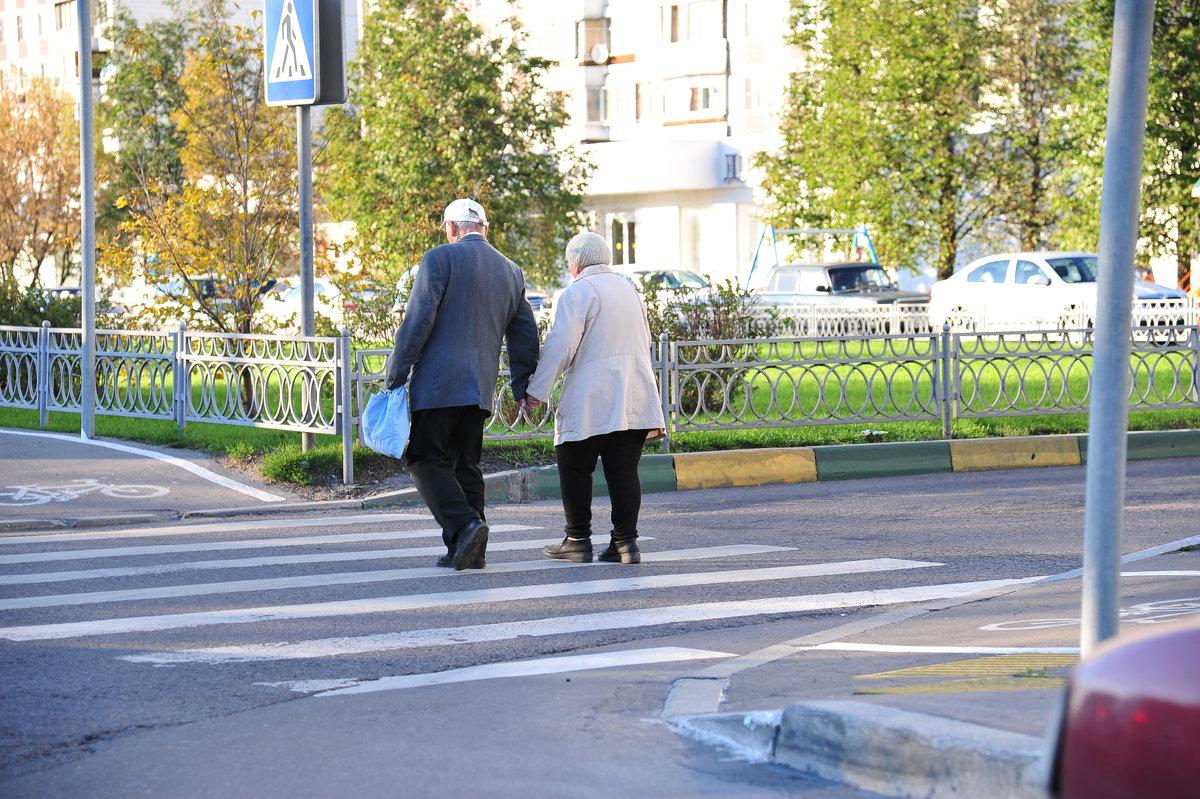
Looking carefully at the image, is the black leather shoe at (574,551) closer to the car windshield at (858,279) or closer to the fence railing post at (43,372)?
the fence railing post at (43,372)

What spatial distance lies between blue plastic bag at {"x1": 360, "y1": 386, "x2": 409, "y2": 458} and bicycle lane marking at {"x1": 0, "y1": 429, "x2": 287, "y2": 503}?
127 inches

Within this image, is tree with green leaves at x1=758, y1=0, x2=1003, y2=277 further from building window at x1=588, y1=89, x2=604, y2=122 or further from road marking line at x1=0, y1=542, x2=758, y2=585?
road marking line at x1=0, y1=542, x2=758, y2=585

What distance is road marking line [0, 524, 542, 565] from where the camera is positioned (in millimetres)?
9008

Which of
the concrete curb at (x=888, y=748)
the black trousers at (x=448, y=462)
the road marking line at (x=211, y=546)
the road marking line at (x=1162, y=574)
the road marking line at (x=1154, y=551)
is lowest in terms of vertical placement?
the road marking line at (x=211, y=546)

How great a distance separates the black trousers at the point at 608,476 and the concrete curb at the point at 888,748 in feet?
12.4

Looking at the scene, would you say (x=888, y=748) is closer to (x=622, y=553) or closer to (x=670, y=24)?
(x=622, y=553)

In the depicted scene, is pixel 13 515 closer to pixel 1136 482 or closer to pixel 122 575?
pixel 122 575

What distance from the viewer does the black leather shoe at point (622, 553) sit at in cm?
876

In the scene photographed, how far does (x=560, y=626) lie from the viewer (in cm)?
695

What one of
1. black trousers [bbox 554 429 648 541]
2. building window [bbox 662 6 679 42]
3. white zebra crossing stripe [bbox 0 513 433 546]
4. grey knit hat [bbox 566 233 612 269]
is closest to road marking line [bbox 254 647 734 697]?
black trousers [bbox 554 429 648 541]

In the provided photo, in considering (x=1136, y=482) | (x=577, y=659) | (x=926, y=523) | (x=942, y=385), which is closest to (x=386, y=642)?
(x=577, y=659)

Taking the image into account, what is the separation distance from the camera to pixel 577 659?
6.25 metres

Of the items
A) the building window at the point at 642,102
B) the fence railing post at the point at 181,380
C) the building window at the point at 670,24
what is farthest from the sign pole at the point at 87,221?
the building window at the point at 642,102

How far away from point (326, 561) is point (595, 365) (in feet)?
5.91
